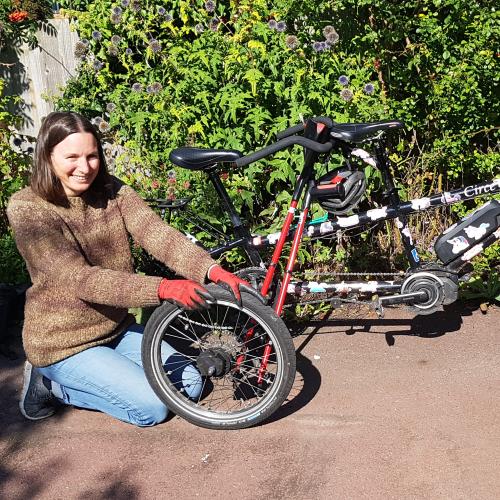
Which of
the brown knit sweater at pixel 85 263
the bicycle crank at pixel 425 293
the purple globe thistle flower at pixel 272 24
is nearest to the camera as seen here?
the brown knit sweater at pixel 85 263

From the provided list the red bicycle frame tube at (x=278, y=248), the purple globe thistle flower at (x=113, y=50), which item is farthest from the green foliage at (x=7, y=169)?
the red bicycle frame tube at (x=278, y=248)

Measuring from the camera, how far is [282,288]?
12.5ft

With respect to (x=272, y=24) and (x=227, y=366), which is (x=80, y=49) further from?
(x=227, y=366)

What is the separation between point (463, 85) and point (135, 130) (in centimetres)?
226

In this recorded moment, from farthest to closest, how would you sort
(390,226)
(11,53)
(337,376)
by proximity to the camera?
(11,53) < (390,226) < (337,376)

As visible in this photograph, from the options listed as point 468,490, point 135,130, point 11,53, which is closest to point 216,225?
point 135,130

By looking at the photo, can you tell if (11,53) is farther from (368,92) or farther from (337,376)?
(337,376)

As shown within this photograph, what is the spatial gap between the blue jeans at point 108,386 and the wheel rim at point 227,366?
4.1 inches

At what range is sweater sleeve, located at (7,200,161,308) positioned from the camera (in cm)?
328

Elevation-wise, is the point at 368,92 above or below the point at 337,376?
above

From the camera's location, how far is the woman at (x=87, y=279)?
3.34m

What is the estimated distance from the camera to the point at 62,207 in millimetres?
3533

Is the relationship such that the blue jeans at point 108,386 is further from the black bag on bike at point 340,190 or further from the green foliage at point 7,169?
the green foliage at point 7,169

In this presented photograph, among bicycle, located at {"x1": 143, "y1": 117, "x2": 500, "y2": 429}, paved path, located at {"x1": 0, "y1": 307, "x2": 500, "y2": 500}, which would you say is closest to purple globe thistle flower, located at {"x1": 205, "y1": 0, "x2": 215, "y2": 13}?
bicycle, located at {"x1": 143, "y1": 117, "x2": 500, "y2": 429}
